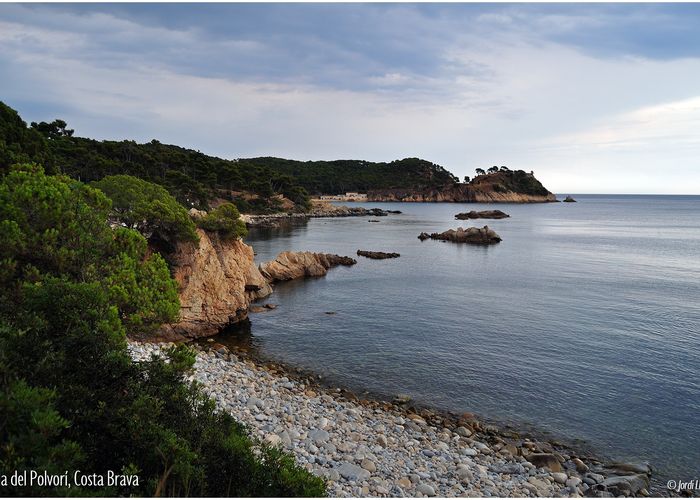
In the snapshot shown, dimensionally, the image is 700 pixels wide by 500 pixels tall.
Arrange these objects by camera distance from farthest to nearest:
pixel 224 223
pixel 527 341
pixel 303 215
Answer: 1. pixel 303 215
2. pixel 224 223
3. pixel 527 341

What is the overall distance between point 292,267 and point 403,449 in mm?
34078

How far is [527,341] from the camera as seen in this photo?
28.3 metres

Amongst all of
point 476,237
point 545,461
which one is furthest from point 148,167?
point 545,461

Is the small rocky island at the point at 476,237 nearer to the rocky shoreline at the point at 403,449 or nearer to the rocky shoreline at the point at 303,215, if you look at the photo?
the rocky shoreline at the point at 303,215

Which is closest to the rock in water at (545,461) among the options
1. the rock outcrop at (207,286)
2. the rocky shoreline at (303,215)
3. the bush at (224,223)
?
the rock outcrop at (207,286)

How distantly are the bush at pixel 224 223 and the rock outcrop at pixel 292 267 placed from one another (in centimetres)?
1142

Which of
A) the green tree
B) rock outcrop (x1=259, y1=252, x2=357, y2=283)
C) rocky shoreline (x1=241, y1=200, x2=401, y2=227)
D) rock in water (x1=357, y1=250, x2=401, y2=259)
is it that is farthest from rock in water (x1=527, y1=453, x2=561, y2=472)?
rocky shoreline (x1=241, y1=200, x2=401, y2=227)

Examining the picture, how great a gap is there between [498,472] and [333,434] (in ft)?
18.7

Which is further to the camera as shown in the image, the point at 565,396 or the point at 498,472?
the point at 565,396

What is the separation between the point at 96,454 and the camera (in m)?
8.28

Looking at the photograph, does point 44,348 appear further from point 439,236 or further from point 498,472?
point 439,236

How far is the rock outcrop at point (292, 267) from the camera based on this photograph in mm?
46625

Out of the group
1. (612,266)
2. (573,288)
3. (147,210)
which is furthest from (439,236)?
(147,210)

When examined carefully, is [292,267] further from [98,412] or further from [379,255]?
[98,412]
